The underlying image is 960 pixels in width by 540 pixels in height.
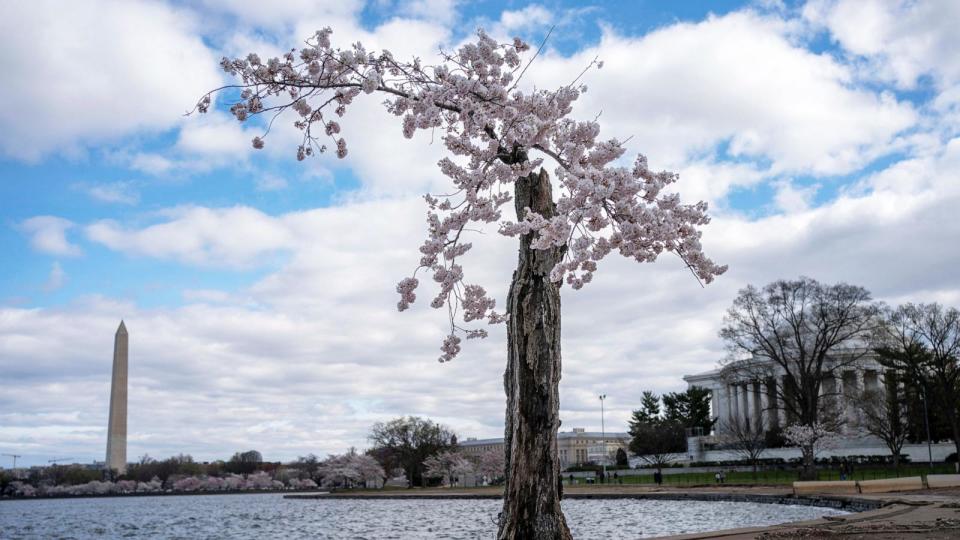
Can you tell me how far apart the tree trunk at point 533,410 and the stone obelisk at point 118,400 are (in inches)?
2927

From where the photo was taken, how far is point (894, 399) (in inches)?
2458

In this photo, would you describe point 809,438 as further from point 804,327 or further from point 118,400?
point 118,400

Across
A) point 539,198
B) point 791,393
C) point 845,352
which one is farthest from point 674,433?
point 539,198

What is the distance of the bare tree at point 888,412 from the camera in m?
62.1

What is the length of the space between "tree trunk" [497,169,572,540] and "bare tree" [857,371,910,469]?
58243mm

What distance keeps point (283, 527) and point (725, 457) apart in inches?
2280

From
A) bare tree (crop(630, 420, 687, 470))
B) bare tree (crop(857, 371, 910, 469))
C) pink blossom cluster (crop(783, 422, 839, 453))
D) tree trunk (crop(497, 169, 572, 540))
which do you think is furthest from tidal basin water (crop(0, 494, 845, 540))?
bare tree (crop(630, 420, 687, 470))

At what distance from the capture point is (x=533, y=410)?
1080 cm

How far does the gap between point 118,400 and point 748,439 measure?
55.9m

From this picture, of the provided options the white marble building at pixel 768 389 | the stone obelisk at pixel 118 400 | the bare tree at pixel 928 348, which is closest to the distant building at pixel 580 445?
the white marble building at pixel 768 389

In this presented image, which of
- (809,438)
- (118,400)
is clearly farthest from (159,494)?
(809,438)

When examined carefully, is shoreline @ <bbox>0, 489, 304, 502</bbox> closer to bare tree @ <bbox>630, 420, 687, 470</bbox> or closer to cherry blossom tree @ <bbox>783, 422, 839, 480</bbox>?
bare tree @ <bbox>630, 420, 687, 470</bbox>

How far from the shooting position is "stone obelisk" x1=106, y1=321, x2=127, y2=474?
7775cm

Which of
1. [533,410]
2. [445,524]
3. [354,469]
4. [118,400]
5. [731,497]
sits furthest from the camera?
[354,469]
